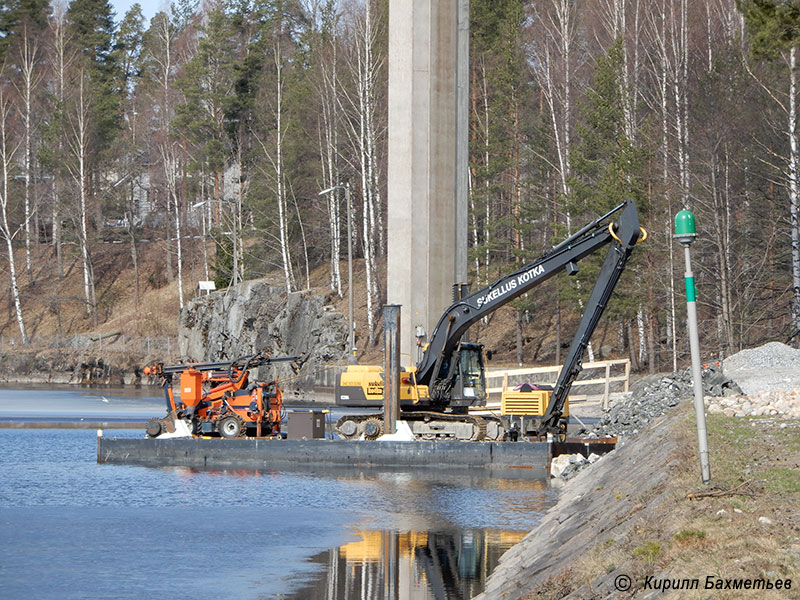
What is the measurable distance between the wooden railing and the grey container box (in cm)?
1009

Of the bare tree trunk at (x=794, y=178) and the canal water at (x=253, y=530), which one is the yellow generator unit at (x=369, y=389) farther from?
the bare tree trunk at (x=794, y=178)

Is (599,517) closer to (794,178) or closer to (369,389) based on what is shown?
(369,389)

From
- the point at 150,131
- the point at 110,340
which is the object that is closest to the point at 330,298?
the point at 110,340

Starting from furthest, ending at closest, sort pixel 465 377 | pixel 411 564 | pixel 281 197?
pixel 281 197, pixel 465 377, pixel 411 564

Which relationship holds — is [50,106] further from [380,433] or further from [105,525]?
[105,525]

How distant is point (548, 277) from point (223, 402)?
360 inches

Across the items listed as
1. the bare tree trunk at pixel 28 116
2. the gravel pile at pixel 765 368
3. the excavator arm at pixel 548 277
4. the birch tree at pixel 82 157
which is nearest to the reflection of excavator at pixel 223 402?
the excavator arm at pixel 548 277

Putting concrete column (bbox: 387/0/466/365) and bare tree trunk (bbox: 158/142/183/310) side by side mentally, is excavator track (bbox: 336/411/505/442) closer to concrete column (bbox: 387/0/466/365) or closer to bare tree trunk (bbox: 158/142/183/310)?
concrete column (bbox: 387/0/466/365)

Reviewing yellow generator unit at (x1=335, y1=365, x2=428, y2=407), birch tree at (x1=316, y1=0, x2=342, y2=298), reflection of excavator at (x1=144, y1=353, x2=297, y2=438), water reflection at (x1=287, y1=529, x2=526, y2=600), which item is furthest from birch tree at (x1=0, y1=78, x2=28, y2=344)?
water reflection at (x1=287, y1=529, x2=526, y2=600)

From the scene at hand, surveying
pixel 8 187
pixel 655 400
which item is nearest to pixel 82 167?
pixel 8 187

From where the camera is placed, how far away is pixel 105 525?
66.4 feet

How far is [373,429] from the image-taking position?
98.4 feet

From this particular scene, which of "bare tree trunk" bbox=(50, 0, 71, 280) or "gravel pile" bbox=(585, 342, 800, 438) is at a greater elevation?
"bare tree trunk" bbox=(50, 0, 71, 280)

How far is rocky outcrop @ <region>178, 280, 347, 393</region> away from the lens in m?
60.6
